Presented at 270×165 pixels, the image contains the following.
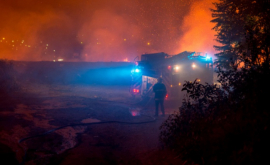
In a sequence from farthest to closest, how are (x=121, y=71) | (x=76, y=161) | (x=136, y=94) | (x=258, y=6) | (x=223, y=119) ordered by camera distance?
(x=121, y=71), (x=136, y=94), (x=258, y=6), (x=76, y=161), (x=223, y=119)

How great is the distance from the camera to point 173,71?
45.2ft

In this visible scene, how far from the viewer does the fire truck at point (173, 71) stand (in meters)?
13.6

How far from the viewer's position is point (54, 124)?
308 inches

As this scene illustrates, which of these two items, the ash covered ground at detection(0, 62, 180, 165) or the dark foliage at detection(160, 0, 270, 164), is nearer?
the dark foliage at detection(160, 0, 270, 164)

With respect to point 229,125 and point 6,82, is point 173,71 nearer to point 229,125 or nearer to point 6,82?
point 229,125

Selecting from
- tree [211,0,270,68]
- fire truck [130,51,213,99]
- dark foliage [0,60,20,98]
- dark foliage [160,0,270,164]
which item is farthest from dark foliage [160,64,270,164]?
dark foliage [0,60,20,98]

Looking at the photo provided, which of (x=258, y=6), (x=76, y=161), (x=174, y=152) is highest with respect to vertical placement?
(x=258, y=6)

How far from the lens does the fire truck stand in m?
13.6

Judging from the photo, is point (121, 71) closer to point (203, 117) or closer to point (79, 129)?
point (79, 129)

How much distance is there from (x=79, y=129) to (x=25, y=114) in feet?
9.09

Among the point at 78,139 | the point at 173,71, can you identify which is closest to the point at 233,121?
the point at 78,139

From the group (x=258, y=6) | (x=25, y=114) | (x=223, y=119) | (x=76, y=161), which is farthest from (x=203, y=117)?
(x=25, y=114)

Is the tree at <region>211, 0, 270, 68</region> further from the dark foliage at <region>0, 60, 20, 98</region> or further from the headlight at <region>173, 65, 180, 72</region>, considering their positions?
the dark foliage at <region>0, 60, 20, 98</region>

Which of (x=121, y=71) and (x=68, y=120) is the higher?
(x=121, y=71)
